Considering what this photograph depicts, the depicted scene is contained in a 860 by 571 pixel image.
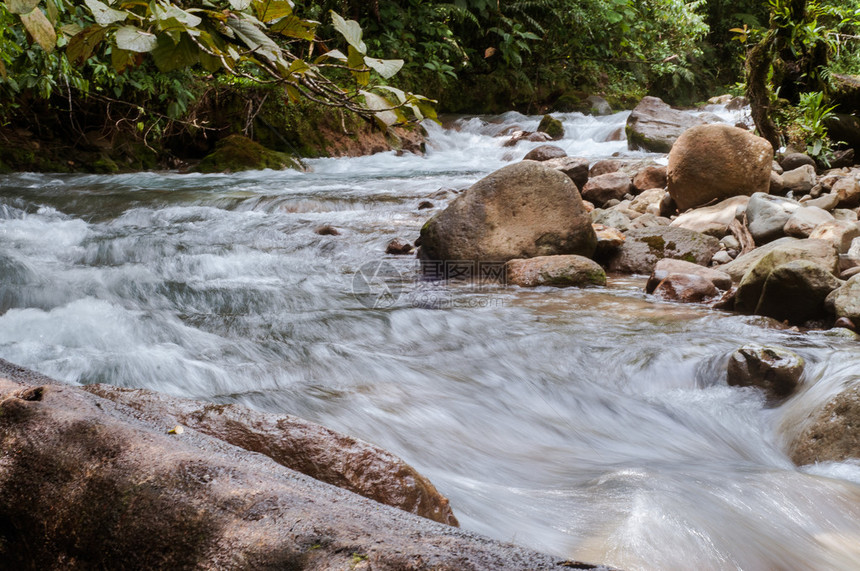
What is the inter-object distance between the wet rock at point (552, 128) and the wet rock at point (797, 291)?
1043cm

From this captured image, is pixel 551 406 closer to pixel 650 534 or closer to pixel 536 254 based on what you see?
pixel 650 534

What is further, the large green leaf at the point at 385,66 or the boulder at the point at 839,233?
the boulder at the point at 839,233

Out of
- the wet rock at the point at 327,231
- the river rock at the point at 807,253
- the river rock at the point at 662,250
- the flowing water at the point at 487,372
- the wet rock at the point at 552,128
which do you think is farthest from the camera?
the wet rock at the point at 552,128

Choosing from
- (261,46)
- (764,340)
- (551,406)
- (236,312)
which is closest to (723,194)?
(764,340)

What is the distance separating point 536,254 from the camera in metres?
5.95

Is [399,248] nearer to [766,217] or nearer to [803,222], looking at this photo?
[766,217]

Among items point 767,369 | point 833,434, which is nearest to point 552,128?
point 767,369

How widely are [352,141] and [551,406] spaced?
34.0ft

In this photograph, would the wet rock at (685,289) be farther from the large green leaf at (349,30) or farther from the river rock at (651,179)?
the large green leaf at (349,30)

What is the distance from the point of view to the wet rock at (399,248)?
6.63 meters

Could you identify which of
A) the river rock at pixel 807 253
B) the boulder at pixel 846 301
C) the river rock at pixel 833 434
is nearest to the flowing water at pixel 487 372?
the river rock at pixel 833 434

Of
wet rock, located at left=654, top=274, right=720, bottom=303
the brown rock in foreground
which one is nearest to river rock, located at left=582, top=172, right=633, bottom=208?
wet rock, located at left=654, top=274, right=720, bottom=303

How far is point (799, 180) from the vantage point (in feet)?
24.4

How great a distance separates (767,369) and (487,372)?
5.06 feet
